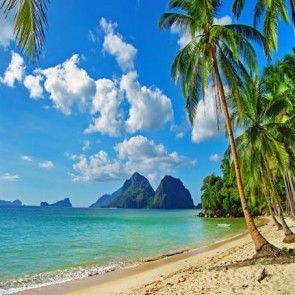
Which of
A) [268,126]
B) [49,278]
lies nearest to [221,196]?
[268,126]

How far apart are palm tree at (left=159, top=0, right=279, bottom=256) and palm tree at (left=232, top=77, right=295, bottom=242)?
11.3ft

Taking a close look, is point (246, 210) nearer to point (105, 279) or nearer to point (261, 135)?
point (261, 135)

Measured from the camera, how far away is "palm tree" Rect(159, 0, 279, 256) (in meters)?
10.9

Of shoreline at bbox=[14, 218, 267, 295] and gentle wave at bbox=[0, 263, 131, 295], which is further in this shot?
gentle wave at bbox=[0, 263, 131, 295]

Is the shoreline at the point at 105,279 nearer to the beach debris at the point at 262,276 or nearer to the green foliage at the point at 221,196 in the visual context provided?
the beach debris at the point at 262,276

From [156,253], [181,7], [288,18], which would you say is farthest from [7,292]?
[288,18]

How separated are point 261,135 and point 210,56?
5.44m

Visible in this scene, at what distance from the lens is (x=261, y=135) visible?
14914 mm

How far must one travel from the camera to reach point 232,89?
11.5 metres

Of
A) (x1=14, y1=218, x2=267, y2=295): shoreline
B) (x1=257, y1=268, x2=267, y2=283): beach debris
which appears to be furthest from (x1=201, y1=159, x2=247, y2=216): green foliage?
(x1=257, y1=268, x2=267, y2=283): beach debris

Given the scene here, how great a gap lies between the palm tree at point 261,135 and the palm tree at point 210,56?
11.3 feet

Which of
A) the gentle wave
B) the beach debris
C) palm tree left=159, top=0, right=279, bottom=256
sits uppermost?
palm tree left=159, top=0, right=279, bottom=256

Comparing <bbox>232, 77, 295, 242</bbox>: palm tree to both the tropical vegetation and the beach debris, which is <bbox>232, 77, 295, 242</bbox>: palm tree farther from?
the beach debris

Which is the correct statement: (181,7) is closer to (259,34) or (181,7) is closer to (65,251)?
(259,34)
